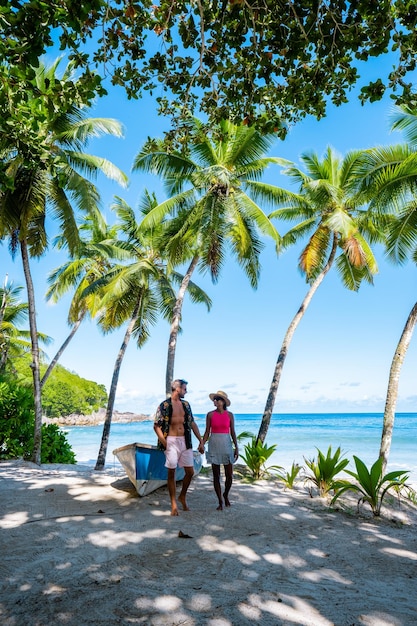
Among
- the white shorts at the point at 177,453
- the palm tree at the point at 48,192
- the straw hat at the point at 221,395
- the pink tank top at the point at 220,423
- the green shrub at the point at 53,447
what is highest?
the palm tree at the point at 48,192

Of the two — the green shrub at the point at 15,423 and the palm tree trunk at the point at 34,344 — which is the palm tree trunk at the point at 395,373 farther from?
the green shrub at the point at 15,423

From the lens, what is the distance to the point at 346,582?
3662mm

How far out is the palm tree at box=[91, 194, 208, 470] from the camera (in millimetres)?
14797

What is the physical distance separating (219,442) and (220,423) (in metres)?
0.29

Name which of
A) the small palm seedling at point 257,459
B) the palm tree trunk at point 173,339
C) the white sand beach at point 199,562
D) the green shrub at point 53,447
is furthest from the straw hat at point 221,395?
the green shrub at point 53,447

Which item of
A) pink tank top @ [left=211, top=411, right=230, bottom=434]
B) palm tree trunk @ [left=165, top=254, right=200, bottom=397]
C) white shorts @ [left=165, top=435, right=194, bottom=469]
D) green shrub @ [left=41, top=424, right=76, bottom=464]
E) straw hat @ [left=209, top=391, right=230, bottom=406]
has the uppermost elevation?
palm tree trunk @ [left=165, top=254, right=200, bottom=397]

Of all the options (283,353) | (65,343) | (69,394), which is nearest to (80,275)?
(65,343)

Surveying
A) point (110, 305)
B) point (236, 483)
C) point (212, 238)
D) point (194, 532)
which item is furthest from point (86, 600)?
point (110, 305)

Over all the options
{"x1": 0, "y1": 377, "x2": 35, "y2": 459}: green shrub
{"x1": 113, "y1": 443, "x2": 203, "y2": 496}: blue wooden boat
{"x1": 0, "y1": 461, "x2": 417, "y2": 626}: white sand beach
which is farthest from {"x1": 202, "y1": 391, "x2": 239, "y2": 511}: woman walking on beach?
{"x1": 0, "y1": 377, "x2": 35, "y2": 459}: green shrub

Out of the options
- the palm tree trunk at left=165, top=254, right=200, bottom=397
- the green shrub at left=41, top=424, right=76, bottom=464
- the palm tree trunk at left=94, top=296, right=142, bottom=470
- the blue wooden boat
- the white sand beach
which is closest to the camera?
the white sand beach

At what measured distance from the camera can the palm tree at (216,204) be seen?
1262 centimetres

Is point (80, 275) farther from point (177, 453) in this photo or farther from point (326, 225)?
point (177, 453)

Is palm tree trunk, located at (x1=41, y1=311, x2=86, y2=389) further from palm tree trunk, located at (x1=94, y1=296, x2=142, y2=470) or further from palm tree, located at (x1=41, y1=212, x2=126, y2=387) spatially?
palm tree trunk, located at (x1=94, y1=296, x2=142, y2=470)

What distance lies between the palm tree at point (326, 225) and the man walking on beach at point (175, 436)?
571cm
